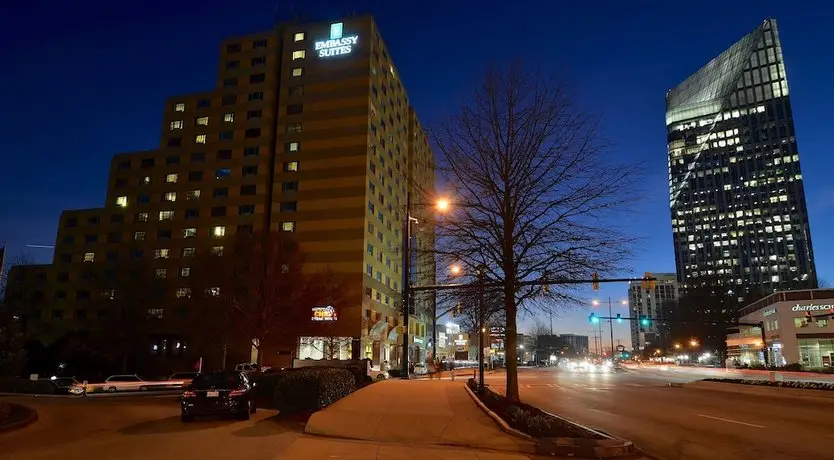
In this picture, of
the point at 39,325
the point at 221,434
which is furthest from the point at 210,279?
the point at 221,434

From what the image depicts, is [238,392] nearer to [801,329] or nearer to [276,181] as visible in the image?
[276,181]

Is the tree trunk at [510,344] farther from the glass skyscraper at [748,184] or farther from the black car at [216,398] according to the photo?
the glass skyscraper at [748,184]

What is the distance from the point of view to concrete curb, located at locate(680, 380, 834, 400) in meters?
25.7

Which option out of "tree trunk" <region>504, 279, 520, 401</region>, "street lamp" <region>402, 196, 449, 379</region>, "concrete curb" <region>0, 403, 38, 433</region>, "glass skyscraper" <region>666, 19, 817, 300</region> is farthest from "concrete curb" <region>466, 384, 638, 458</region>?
"glass skyscraper" <region>666, 19, 817, 300</region>

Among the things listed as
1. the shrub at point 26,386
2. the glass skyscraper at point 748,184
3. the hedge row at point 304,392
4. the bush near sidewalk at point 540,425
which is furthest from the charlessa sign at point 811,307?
the glass skyscraper at point 748,184

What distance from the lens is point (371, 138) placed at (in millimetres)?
74312

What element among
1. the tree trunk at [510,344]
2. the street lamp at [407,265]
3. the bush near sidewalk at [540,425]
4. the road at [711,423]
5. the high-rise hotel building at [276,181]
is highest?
the high-rise hotel building at [276,181]

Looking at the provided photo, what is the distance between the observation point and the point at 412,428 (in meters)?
12.9

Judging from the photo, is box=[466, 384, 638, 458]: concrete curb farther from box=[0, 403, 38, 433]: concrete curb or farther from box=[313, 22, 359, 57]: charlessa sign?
box=[313, 22, 359, 57]: charlessa sign

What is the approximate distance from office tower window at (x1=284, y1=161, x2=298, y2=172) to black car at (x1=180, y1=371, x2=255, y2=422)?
60.3 m

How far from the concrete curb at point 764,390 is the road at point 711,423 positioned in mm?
807

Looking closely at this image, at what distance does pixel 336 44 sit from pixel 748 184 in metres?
158

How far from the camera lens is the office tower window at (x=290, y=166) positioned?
7414 centimetres

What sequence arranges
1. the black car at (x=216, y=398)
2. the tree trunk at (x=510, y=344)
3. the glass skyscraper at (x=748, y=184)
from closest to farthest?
the black car at (x=216, y=398)
the tree trunk at (x=510, y=344)
the glass skyscraper at (x=748, y=184)
